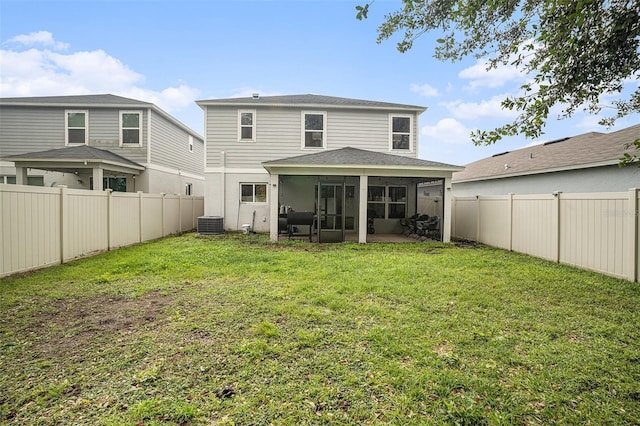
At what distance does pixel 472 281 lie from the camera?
18.4ft

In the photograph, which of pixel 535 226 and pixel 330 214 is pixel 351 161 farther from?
pixel 535 226

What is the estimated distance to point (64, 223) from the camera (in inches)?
253

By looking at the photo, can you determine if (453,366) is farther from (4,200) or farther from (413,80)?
(413,80)

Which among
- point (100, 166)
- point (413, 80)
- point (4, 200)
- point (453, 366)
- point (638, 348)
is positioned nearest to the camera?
point (453, 366)

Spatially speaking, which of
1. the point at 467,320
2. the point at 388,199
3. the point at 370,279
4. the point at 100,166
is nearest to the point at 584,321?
the point at 467,320

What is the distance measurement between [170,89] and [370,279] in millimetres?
18127

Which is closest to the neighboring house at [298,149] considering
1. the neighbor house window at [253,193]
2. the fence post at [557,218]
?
the neighbor house window at [253,193]

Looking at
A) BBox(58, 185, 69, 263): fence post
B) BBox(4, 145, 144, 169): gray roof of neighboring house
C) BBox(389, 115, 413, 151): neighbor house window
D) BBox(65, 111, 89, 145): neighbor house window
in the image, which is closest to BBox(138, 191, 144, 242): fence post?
BBox(4, 145, 144, 169): gray roof of neighboring house

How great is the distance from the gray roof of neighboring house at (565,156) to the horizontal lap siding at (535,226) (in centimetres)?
339

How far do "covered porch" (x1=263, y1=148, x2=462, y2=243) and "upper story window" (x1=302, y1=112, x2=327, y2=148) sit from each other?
5.03 ft

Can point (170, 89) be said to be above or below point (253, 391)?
above

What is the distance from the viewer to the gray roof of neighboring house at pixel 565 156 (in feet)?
32.5

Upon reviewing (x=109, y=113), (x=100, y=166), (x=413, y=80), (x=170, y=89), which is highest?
(x=170, y=89)

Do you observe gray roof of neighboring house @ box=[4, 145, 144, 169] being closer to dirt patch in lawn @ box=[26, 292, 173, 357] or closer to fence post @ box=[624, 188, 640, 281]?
dirt patch in lawn @ box=[26, 292, 173, 357]
